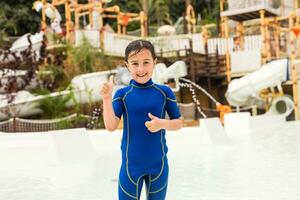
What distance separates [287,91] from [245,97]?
11.8 feet

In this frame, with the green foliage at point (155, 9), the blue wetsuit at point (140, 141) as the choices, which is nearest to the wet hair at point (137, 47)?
the blue wetsuit at point (140, 141)

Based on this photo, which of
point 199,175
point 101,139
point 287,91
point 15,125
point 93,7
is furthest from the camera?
point 287,91

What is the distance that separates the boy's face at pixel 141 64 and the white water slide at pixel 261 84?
11181 mm

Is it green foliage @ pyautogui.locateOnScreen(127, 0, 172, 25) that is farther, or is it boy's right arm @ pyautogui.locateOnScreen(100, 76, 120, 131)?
green foliage @ pyautogui.locateOnScreen(127, 0, 172, 25)

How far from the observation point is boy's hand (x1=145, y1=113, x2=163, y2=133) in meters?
1.99

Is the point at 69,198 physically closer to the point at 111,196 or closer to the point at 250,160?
the point at 111,196

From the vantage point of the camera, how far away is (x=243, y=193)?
3.82m

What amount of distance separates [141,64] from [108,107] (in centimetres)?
23

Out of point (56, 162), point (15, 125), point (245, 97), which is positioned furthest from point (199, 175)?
point (245, 97)

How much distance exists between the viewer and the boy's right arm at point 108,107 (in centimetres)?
200

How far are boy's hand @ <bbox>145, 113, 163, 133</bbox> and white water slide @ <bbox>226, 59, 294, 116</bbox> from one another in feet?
37.0

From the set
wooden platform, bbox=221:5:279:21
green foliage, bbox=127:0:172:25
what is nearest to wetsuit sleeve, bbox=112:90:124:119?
wooden platform, bbox=221:5:279:21

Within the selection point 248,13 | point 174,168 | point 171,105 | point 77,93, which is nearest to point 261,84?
point 248,13

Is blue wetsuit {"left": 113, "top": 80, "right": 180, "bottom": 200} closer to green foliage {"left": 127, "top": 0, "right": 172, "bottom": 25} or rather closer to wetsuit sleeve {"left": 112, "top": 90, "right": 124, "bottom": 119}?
wetsuit sleeve {"left": 112, "top": 90, "right": 124, "bottom": 119}
